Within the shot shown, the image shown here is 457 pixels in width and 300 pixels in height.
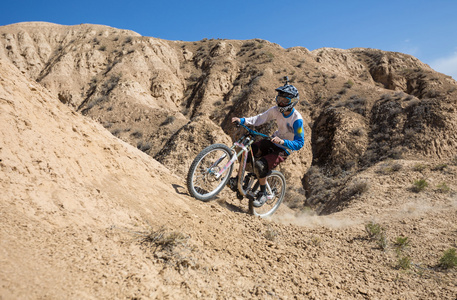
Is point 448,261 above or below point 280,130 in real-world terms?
below

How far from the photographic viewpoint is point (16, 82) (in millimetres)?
4410

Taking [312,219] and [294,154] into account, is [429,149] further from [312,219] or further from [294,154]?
[312,219]

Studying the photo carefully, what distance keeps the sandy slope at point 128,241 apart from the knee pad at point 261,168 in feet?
3.03

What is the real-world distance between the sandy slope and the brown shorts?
1181 mm

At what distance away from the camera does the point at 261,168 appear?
17.8 feet

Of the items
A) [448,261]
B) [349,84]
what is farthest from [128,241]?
[349,84]

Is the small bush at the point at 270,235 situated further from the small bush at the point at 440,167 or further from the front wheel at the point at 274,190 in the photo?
the small bush at the point at 440,167

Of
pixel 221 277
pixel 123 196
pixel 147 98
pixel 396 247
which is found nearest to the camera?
pixel 221 277

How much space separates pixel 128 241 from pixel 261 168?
10.2ft

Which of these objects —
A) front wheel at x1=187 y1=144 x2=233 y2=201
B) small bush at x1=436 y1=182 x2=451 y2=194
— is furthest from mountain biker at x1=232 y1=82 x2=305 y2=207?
small bush at x1=436 y1=182 x2=451 y2=194

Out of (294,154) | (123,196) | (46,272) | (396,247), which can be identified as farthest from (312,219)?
(294,154)

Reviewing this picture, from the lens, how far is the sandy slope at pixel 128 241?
226 cm

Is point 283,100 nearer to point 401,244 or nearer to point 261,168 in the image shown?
point 261,168

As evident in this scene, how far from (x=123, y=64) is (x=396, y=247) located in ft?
96.0
